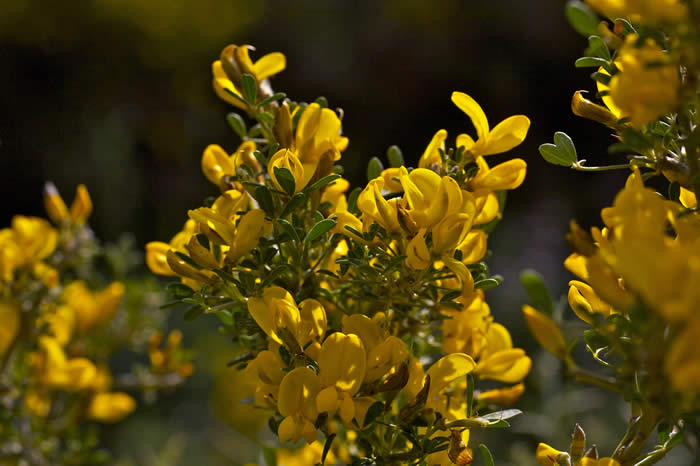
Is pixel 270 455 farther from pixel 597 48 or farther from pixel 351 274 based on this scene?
pixel 597 48

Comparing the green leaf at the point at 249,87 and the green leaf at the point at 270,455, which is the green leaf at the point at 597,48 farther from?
the green leaf at the point at 270,455

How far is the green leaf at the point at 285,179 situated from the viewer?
46 cm

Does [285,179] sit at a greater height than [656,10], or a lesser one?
lesser

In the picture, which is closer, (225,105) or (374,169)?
(374,169)

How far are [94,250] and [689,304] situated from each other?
0.75 meters

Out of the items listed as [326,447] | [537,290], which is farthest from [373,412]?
[537,290]

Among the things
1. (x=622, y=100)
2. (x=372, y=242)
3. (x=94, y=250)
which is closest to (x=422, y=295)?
(x=372, y=242)

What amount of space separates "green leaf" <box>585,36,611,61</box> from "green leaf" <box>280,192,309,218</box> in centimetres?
20

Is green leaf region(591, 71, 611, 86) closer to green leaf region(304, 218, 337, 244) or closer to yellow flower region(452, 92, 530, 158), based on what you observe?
yellow flower region(452, 92, 530, 158)

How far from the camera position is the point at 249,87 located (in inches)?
20.2

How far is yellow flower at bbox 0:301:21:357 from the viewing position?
2.58 feet

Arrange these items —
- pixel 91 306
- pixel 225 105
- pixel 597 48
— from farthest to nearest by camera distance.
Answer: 1. pixel 225 105
2. pixel 91 306
3. pixel 597 48

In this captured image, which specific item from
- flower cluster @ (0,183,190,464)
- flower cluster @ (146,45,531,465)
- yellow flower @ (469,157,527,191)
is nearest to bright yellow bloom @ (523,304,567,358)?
flower cluster @ (146,45,531,465)

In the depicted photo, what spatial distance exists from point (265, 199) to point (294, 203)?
0.07 feet
